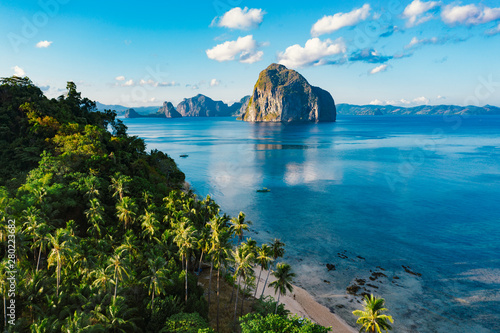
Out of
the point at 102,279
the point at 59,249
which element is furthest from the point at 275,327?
the point at 59,249

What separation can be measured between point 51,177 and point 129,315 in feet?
125

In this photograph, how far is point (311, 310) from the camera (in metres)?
44.2

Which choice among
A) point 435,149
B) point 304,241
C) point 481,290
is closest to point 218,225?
point 304,241

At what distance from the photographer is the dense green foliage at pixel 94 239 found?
3328cm

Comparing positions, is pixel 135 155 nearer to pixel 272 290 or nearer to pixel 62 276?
pixel 62 276

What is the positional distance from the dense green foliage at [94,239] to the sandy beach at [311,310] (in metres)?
7.20

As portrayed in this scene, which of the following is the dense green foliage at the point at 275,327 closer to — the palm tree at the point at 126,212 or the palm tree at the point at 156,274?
the palm tree at the point at 156,274

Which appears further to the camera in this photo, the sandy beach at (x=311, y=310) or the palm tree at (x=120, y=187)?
the palm tree at (x=120, y=187)

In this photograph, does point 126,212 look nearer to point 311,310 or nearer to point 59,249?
point 59,249

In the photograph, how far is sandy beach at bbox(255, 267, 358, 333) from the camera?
4088 cm

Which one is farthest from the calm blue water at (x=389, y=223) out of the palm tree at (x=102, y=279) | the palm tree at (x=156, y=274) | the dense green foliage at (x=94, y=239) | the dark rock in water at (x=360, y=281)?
the palm tree at (x=102, y=279)

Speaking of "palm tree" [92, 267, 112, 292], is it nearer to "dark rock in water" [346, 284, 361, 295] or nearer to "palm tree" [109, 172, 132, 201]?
"palm tree" [109, 172, 132, 201]

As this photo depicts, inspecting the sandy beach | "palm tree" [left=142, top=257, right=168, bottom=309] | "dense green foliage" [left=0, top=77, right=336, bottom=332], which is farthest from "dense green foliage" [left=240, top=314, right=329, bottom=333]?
the sandy beach

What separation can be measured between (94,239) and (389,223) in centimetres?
7111
